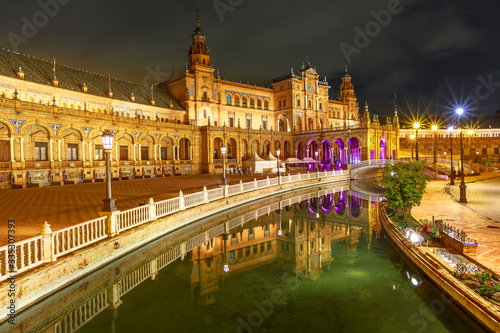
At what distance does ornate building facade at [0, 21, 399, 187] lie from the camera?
86.4 feet

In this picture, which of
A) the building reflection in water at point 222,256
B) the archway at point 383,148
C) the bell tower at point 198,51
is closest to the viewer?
the building reflection in water at point 222,256

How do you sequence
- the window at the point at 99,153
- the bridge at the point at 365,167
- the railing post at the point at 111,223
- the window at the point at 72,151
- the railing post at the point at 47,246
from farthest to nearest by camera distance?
the bridge at the point at 365,167, the window at the point at 99,153, the window at the point at 72,151, the railing post at the point at 111,223, the railing post at the point at 47,246

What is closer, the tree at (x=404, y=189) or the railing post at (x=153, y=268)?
the railing post at (x=153, y=268)

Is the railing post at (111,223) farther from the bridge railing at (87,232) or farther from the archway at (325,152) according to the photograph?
the archway at (325,152)

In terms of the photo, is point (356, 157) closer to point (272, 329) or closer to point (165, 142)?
point (165, 142)

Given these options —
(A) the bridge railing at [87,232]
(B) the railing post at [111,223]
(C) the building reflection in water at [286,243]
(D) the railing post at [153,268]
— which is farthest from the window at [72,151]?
(D) the railing post at [153,268]

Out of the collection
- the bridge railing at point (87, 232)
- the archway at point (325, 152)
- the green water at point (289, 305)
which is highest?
the archway at point (325, 152)

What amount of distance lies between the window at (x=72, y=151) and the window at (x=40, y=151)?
2.35m

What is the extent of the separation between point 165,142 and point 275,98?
90.7ft

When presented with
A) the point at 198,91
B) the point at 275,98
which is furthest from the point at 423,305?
the point at 275,98

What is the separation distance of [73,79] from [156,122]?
34.0 ft

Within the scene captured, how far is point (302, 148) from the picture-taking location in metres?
55.3

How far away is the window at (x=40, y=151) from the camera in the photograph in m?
27.2

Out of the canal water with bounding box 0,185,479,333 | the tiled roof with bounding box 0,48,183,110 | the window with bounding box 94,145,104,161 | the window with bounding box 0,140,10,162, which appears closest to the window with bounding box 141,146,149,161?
the window with bounding box 94,145,104,161
